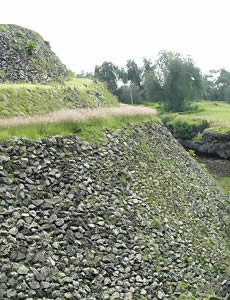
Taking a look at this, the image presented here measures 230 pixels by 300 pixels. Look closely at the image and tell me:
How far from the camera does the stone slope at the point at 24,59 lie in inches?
996

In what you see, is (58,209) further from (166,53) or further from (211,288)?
(166,53)

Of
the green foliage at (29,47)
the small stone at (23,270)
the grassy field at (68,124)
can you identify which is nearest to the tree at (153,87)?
the green foliage at (29,47)

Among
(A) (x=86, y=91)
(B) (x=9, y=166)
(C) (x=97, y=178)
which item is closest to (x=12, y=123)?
(B) (x=9, y=166)

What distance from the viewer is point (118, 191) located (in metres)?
13.1

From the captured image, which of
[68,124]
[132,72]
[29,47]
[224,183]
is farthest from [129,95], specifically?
[68,124]

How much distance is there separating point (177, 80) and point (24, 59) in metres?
33.4

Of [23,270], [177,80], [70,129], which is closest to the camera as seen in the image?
[23,270]

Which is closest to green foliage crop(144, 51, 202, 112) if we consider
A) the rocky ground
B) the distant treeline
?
the distant treeline

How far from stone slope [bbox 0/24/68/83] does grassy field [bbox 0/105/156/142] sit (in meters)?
9.74

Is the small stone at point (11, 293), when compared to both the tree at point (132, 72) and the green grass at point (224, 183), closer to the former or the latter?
the green grass at point (224, 183)

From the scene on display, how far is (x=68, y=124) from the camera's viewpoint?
575 inches

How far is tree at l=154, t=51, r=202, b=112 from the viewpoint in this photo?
55.7 m

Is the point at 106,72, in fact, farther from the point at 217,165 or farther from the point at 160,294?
the point at 160,294

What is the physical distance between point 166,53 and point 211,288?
171 feet
